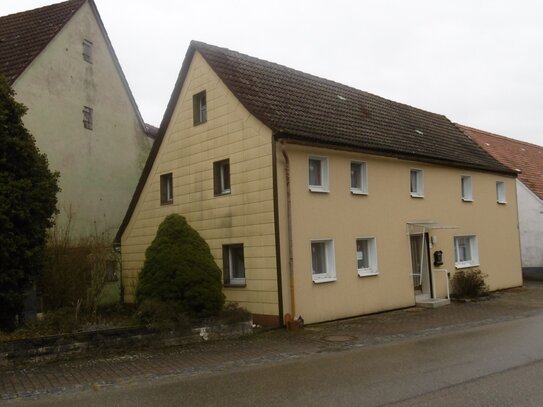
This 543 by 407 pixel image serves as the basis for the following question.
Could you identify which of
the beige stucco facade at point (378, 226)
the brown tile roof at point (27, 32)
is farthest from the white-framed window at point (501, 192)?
the brown tile roof at point (27, 32)

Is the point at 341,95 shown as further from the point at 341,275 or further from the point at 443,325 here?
the point at 443,325

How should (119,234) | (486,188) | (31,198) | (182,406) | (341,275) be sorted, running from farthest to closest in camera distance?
1. (486,188)
2. (119,234)
3. (341,275)
4. (31,198)
5. (182,406)

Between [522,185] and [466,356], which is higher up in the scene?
[522,185]

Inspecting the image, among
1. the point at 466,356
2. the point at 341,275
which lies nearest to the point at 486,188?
the point at 341,275

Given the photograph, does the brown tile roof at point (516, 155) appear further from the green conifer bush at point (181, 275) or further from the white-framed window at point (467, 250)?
the green conifer bush at point (181, 275)

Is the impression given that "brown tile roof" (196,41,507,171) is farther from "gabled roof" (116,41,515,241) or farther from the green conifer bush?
the green conifer bush

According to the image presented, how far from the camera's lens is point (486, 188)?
859 inches

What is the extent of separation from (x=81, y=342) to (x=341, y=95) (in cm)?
1272

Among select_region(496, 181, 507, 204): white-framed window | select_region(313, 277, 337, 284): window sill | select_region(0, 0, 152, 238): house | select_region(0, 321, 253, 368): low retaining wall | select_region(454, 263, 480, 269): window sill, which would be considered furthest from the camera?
select_region(496, 181, 507, 204): white-framed window

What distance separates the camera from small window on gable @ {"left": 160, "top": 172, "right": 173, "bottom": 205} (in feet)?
59.3

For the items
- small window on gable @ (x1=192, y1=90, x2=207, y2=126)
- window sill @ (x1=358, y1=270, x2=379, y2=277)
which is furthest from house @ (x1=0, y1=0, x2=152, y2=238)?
window sill @ (x1=358, y1=270, x2=379, y2=277)

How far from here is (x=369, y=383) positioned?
780 cm

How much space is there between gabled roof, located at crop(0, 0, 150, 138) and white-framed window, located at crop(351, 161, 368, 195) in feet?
36.4

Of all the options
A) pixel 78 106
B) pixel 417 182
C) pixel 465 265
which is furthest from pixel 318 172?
pixel 78 106
